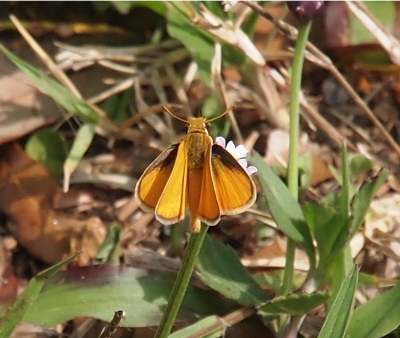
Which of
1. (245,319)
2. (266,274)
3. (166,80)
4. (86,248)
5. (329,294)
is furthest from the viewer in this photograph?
(166,80)

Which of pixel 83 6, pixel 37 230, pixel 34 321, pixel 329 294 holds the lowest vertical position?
pixel 37 230

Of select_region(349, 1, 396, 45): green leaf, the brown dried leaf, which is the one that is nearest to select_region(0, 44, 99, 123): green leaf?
the brown dried leaf

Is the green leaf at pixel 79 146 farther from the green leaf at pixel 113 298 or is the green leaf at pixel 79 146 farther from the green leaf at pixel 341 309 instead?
the green leaf at pixel 341 309

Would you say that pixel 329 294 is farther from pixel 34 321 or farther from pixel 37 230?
pixel 37 230

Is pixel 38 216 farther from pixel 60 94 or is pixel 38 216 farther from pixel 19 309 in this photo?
pixel 19 309

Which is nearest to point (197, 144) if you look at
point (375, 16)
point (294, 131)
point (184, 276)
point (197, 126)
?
point (197, 126)

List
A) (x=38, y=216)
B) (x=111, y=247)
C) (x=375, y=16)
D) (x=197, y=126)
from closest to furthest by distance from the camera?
(x=197, y=126), (x=111, y=247), (x=38, y=216), (x=375, y=16)

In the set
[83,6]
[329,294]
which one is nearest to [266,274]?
[329,294]

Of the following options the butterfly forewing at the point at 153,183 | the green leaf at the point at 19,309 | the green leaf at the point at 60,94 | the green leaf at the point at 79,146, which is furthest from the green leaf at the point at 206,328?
the green leaf at the point at 60,94
